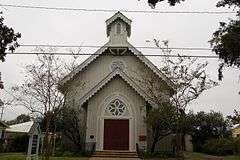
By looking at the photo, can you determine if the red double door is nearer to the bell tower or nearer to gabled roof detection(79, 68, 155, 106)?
gabled roof detection(79, 68, 155, 106)

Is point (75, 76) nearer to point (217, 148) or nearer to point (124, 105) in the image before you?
point (124, 105)

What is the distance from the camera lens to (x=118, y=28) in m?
33.0

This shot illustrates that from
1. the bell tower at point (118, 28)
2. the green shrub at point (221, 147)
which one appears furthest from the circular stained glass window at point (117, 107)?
the green shrub at point (221, 147)

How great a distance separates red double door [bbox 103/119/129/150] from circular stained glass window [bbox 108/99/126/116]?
678 mm

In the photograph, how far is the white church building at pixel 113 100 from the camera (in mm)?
28500

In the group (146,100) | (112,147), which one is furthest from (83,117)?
(146,100)

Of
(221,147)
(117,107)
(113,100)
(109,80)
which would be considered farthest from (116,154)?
(221,147)

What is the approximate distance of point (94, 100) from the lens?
2947cm

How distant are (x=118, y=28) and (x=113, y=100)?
287 inches

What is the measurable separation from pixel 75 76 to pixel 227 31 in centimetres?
1671

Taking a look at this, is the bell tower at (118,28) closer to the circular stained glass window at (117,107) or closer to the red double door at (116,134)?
the circular stained glass window at (117,107)

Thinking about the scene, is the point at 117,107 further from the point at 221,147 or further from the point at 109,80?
the point at 221,147

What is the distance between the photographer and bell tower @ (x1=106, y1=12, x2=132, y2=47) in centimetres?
3231

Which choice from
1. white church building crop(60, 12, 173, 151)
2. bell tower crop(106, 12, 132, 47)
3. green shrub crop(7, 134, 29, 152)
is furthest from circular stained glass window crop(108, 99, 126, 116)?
green shrub crop(7, 134, 29, 152)
